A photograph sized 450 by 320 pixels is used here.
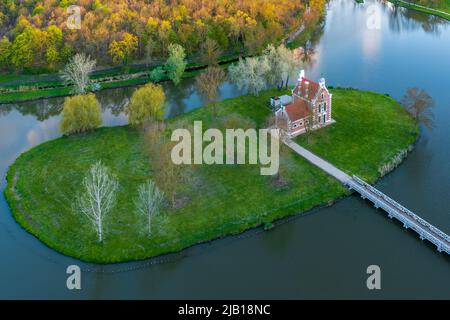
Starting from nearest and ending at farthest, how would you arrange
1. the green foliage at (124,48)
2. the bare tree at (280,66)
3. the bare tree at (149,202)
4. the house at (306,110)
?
the bare tree at (149,202), the house at (306,110), the bare tree at (280,66), the green foliage at (124,48)

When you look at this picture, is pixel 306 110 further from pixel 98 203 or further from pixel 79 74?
pixel 79 74

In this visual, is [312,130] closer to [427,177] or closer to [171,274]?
[427,177]

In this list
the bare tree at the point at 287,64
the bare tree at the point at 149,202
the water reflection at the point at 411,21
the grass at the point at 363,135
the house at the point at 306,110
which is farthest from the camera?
the water reflection at the point at 411,21

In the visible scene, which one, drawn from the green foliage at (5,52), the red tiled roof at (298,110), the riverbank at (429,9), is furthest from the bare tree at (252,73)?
the riverbank at (429,9)

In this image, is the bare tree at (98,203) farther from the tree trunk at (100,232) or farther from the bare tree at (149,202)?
the bare tree at (149,202)

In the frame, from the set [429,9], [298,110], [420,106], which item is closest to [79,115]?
[298,110]

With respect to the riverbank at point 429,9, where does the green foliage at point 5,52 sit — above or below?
below

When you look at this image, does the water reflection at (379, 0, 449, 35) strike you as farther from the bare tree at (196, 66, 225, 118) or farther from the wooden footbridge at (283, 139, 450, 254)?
the wooden footbridge at (283, 139, 450, 254)

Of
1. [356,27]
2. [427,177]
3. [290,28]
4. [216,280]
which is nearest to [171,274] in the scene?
[216,280]
